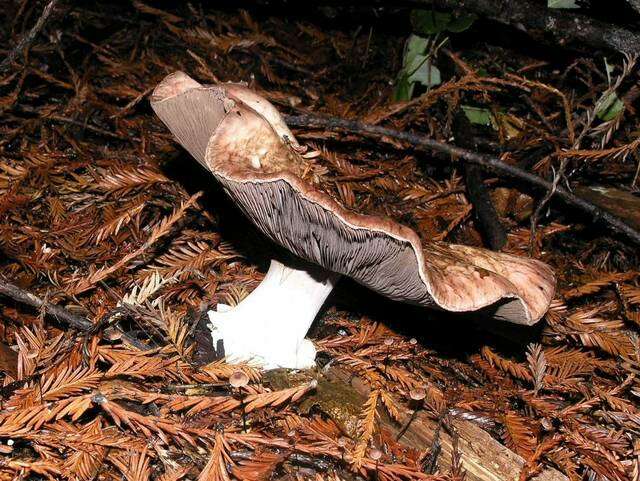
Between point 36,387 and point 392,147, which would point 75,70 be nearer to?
point 392,147

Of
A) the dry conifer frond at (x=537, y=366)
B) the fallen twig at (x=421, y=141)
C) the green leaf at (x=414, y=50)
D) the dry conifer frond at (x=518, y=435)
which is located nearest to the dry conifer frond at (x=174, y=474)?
the dry conifer frond at (x=518, y=435)

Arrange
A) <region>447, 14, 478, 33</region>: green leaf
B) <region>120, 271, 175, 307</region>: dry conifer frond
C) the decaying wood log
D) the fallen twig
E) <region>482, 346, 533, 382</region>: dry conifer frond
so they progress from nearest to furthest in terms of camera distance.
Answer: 1. the decaying wood log
2. <region>120, 271, 175, 307</region>: dry conifer frond
3. <region>482, 346, 533, 382</region>: dry conifer frond
4. the fallen twig
5. <region>447, 14, 478, 33</region>: green leaf

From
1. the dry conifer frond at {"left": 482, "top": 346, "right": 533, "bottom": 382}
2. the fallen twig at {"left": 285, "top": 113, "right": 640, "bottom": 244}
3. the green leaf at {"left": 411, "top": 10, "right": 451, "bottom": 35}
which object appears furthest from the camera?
the green leaf at {"left": 411, "top": 10, "right": 451, "bottom": 35}

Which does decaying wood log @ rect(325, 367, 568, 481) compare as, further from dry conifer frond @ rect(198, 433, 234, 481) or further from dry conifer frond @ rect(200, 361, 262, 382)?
dry conifer frond @ rect(198, 433, 234, 481)

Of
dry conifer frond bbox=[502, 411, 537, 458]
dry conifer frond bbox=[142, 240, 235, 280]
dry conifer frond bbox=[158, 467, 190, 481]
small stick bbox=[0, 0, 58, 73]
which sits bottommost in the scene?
dry conifer frond bbox=[502, 411, 537, 458]

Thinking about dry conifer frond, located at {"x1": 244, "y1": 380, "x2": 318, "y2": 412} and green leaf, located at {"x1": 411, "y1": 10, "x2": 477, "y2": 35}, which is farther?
green leaf, located at {"x1": 411, "y1": 10, "x2": 477, "y2": 35}

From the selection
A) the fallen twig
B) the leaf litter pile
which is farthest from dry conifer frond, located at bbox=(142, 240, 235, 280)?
the fallen twig

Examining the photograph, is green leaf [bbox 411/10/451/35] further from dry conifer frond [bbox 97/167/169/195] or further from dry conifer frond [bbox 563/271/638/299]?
dry conifer frond [bbox 97/167/169/195]

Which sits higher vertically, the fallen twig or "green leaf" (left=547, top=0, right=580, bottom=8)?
"green leaf" (left=547, top=0, right=580, bottom=8)

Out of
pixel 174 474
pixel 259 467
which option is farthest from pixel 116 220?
pixel 259 467
